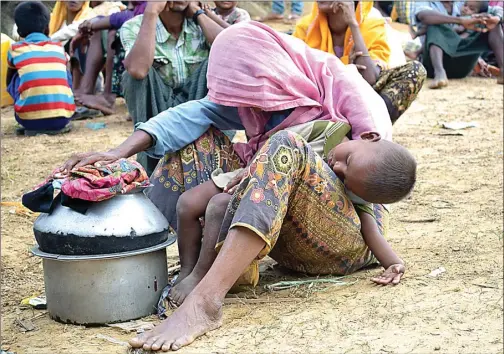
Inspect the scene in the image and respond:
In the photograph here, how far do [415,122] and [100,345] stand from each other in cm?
521

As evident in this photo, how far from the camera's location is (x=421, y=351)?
2496 mm

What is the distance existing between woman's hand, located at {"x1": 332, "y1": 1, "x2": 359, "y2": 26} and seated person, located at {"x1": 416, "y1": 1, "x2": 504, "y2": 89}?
13.4 feet

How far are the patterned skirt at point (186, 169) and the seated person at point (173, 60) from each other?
128 centimetres

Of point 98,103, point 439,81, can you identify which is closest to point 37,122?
point 98,103

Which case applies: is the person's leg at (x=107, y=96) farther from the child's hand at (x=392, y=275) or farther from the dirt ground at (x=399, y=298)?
the child's hand at (x=392, y=275)

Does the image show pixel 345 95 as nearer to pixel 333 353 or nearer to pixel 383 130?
pixel 383 130

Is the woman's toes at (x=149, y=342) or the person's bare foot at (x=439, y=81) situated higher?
the woman's toes at (x=149, y=342)

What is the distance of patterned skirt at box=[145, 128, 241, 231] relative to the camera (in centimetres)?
341

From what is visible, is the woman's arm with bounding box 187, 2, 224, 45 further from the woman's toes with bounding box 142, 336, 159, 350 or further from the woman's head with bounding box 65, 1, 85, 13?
the woman's head with bounding box 65, 1, 85, 13

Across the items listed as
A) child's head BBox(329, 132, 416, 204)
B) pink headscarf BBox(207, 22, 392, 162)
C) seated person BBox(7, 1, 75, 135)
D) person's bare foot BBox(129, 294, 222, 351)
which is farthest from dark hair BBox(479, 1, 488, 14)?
person's bare foot BBox(129, 294, 222, 351)

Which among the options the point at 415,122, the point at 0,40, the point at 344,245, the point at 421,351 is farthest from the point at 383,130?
the point at 0,40

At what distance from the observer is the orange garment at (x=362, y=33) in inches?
206

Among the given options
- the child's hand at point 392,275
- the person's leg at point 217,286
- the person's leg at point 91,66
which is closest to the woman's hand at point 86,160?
the person's leg at point 217,286

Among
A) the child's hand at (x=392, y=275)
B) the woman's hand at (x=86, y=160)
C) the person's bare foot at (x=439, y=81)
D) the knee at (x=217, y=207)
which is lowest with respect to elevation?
the person's bare foot at (x=439, y=81)
